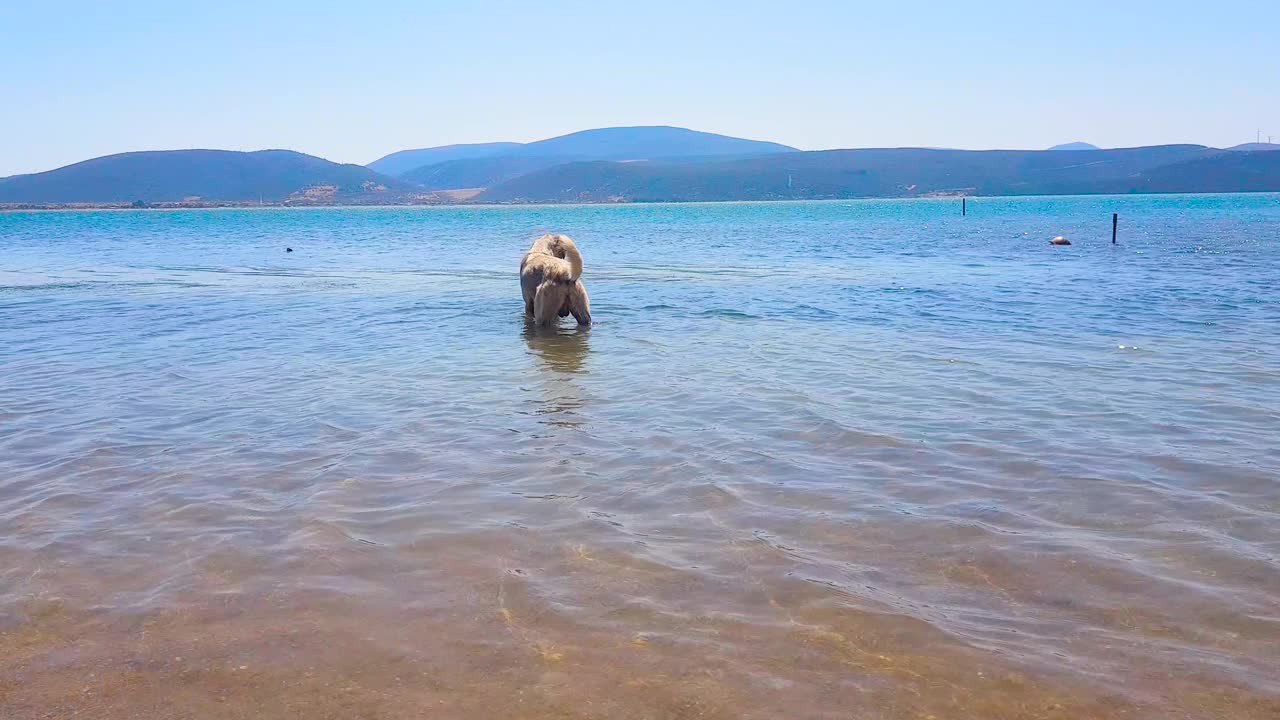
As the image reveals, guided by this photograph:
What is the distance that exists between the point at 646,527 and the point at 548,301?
964 centimetres

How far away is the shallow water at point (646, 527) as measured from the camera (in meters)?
4.11

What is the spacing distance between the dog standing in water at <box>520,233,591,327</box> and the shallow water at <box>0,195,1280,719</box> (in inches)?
59.5

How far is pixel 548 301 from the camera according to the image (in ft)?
50.0

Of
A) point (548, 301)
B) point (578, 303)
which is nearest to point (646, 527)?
point (548, 301)

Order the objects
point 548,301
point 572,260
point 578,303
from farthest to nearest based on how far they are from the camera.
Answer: point 578,303, point 548,301, point 572,260

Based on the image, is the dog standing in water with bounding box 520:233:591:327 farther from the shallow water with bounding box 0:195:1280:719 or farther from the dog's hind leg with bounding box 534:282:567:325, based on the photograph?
the shallow water with bounding box 0:195:1280:719

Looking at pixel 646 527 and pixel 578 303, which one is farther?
pixel 578 303

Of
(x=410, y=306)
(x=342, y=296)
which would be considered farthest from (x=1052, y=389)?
(x=342, y=296)

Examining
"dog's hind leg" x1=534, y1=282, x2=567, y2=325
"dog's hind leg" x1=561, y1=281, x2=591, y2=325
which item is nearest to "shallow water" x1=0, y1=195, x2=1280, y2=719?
"dog's hind leg" x1=534, y1=282, x2=567, y2=325

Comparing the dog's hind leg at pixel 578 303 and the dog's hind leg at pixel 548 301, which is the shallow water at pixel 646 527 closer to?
the dog's hind leg at pixel 548 301

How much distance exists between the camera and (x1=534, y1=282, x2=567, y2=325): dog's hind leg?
15188 millimetres

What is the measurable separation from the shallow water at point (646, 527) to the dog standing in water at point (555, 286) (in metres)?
1.51

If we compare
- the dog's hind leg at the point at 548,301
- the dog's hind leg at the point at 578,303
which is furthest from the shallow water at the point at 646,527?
the dog's hind leg at the point at 578,303

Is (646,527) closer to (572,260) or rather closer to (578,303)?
(572,260)
